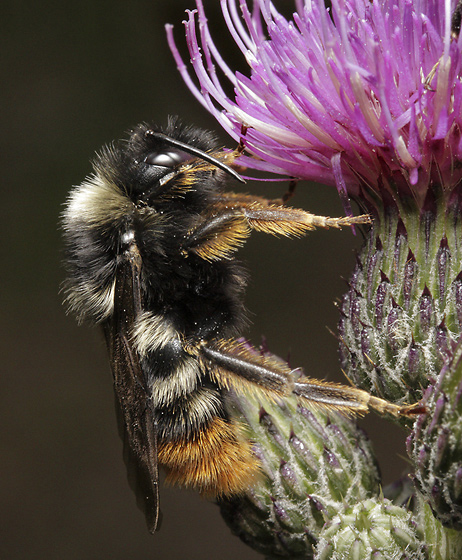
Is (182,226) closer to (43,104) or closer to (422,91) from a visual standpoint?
(422,91)

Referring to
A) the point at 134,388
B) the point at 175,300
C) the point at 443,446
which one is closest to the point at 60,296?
the point at 175,300

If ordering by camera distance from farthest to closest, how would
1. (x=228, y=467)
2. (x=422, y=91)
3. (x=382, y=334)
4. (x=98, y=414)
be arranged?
1. (x=98, y=414)
2. (x=228, y=467)
3. (x=382, y=334)
4. (x=422, y=91)

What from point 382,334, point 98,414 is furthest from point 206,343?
point 98,414

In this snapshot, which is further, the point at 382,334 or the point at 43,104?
the point at 43,104

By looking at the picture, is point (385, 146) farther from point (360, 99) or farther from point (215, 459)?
point (215, 459)

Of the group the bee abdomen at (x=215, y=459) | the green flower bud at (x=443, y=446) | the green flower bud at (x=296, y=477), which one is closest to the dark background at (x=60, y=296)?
the green flower bud at (x=296, y=477)

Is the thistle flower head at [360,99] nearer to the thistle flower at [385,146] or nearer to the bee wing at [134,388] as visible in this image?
the thistle flower at [385,146]
